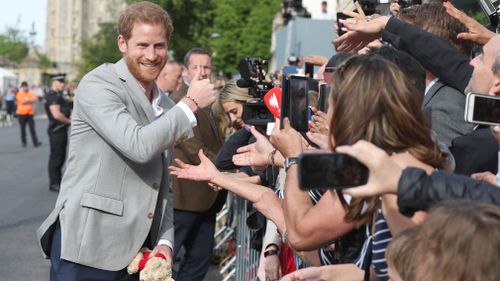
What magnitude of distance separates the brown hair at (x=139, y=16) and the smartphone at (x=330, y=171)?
7.08 feet

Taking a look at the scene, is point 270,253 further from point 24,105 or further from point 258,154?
point 24,105

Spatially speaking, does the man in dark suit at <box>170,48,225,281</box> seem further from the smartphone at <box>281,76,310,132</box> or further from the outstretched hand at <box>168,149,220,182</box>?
the smartphone at <box>281,76,310,132</box>

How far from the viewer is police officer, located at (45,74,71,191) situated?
1579 centimetres

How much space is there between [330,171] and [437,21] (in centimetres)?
243

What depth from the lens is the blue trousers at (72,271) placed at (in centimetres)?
416

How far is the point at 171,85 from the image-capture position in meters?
10.1

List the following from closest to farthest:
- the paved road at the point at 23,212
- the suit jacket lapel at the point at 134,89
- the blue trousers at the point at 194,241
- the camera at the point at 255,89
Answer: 1. the suit jacket lapel at the point at 134,89
2. the camera at the point at 255,89
3. the blue trousers at the point at 194,241
4. the paved road at the point at 23,212

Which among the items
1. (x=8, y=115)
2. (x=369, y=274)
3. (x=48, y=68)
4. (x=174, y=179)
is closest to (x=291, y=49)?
(x=174, y=179)

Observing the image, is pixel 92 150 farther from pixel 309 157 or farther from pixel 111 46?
pixel 111 46

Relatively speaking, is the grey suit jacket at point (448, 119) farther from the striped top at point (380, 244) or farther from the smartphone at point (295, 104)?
the striped top at point (380, 244)

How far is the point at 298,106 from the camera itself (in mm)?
3494

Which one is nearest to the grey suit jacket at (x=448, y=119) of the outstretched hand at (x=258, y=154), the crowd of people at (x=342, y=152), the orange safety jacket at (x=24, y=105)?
the crowd of people at (x=342, y=152)

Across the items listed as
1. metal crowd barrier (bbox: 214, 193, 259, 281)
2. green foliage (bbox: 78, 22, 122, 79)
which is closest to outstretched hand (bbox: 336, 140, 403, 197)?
metal crowd barrier (bbox: 214, 193, 259, 281)

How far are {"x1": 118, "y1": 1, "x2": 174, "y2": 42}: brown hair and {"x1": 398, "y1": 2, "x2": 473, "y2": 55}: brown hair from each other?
1213 millimetres
